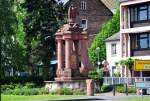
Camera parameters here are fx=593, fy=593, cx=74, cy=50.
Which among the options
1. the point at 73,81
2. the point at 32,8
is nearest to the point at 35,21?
the point at 32,8

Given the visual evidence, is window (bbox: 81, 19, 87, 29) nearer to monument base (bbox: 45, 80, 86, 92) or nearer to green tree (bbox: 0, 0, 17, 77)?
green tree (bbox: 0, 0, 17, 77)

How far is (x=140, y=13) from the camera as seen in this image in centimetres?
6900

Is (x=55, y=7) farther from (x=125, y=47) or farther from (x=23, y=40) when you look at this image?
(x=125, y=47)

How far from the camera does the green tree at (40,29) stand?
78.1 meters

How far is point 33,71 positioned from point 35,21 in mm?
7244

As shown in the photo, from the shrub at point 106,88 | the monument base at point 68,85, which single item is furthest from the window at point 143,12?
the monument base at point 68,85

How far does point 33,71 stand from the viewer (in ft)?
265

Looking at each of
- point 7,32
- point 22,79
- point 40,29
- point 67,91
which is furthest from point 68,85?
point 40,29

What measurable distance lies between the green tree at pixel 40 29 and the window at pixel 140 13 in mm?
12574

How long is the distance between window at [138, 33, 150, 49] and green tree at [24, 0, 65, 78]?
A: 13638 millimetres

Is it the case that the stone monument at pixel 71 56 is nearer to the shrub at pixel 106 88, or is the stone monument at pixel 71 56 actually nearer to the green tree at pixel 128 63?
the shrub at pixel 106 88

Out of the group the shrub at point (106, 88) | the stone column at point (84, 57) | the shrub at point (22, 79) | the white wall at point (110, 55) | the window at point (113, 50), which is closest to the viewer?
the shrub at point (106, 88)

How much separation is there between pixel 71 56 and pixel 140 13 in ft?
40.2

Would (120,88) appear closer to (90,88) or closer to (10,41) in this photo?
(90,88)
